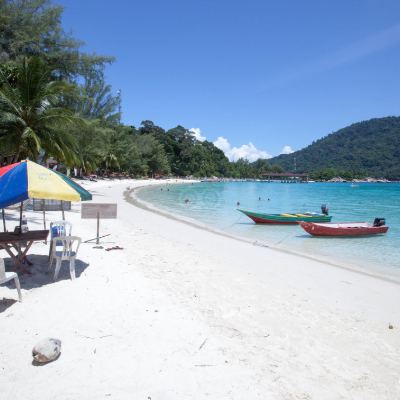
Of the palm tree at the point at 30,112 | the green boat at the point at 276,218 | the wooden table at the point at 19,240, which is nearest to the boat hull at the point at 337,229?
the green boat at the point at 276,218

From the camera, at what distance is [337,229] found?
13.1 metres

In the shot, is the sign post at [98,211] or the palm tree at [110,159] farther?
the palm tree at [110,159]

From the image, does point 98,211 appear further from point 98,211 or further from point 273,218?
point 273,218

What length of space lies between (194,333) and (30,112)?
41.8 feet

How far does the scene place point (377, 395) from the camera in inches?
111

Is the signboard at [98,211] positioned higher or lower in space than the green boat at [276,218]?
higher

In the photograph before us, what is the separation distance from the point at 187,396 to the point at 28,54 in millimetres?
17528

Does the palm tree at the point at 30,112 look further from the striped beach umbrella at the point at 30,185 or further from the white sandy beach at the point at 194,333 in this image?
the striped beach umbrella at the point at 30,185

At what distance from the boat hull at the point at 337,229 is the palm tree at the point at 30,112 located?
1187 cm

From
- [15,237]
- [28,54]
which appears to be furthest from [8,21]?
[15,237]

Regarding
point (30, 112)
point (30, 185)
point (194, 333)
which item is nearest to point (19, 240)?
point (30, 185)

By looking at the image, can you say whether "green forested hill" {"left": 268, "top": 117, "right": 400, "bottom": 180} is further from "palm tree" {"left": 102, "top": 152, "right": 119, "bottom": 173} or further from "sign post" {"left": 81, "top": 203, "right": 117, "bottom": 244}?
"sign post" {"left": 81, "top": 203, "right": 117, "bottom": 244}

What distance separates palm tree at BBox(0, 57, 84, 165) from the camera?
11.9 meters

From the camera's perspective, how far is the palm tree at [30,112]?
469 inches
